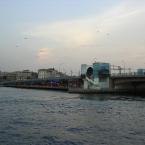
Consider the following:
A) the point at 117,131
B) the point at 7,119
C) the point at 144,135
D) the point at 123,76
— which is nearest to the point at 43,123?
the point at 7,119

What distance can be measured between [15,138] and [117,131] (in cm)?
880

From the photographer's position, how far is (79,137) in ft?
102

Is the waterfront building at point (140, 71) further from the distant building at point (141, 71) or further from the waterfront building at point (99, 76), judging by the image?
the waterfront building at point (99, 76)

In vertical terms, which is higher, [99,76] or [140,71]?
[140,71]

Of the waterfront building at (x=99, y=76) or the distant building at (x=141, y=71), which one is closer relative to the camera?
the waterfront building at (x=99, y=76)

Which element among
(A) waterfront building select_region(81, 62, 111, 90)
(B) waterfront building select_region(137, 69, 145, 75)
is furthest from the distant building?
(A) waterfront building select_region(81, 62, 111, 90)

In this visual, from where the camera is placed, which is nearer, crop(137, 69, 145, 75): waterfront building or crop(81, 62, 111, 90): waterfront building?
crop(81, 62, 111, 90): waterfront building

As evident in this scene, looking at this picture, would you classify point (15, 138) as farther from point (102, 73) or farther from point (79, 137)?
point (102, 73)

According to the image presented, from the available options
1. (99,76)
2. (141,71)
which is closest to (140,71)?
(141,71)

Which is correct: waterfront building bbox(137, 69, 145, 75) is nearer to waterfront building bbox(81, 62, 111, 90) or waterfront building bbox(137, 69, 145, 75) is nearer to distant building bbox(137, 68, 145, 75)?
distant building bbox(137, 68, 145, 75)

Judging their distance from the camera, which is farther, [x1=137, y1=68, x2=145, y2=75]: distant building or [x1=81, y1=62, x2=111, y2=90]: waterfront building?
[x1=137, y1=68, x2=145, y2=75]: distant building

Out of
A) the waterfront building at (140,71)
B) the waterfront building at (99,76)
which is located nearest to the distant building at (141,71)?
the waterfront building at (140,71)

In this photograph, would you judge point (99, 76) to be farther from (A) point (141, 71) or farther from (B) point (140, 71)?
(A) point (141, 71)

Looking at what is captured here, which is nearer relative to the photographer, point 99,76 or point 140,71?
point 99,76
